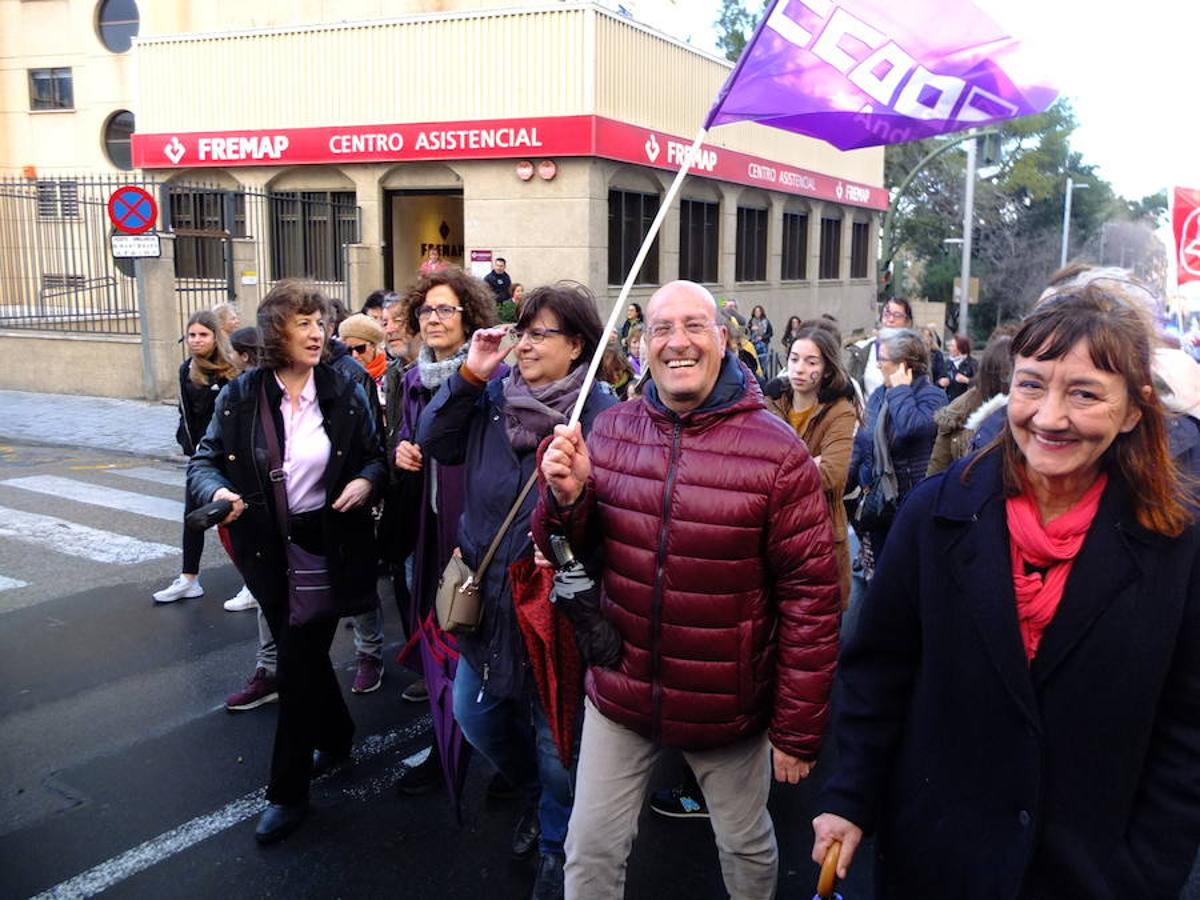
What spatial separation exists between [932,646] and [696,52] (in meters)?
20.8

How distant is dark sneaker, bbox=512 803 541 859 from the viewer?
374 centimetres

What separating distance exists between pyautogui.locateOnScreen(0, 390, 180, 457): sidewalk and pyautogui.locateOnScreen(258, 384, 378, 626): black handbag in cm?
859

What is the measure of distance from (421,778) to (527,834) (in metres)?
0.69

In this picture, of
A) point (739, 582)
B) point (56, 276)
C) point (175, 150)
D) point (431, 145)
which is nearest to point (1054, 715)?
point (739, 582)

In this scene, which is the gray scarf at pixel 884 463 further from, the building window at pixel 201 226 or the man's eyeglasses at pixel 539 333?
the building window at pixel 201 226

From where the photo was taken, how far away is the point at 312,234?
19875mm

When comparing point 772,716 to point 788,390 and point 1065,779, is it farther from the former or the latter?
point 788,390

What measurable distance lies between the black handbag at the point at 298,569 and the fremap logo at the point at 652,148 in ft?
53.0

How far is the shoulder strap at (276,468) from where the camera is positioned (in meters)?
3.91

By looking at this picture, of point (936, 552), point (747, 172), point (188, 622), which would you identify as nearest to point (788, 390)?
point (936, 552)

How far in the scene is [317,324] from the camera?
4051mm

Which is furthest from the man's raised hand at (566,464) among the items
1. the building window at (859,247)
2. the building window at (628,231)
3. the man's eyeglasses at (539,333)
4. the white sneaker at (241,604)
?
the building window at (859,247)

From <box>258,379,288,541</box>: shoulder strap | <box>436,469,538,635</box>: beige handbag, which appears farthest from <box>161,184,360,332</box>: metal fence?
<box>436,469,538,635</box>: beige handbag

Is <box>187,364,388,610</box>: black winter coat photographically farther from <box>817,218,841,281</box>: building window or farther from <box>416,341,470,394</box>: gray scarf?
<box>817,218,841,281</box>: building window
